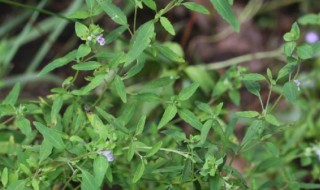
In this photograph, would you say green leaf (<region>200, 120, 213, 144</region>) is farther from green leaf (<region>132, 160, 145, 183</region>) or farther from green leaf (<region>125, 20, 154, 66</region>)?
green leaf (<region>125, 20, 154, 66</region>)

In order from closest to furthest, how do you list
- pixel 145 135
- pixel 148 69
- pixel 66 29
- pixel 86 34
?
pixel 86 34 < pixel 145 135 < pixel 148 69 < pixel 66 29

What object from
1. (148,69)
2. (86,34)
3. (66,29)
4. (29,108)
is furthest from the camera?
(66,29)

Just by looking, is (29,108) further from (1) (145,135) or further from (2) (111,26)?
(2) (111,26)

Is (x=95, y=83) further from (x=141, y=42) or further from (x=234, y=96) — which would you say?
(x=234, y=96)

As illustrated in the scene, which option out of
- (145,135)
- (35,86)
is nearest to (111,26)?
(35,86)

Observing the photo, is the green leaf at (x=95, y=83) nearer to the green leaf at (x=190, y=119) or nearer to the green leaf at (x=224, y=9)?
the green leaf at (x=190, y=119)

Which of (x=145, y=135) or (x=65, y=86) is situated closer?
(x=65, y=86)
